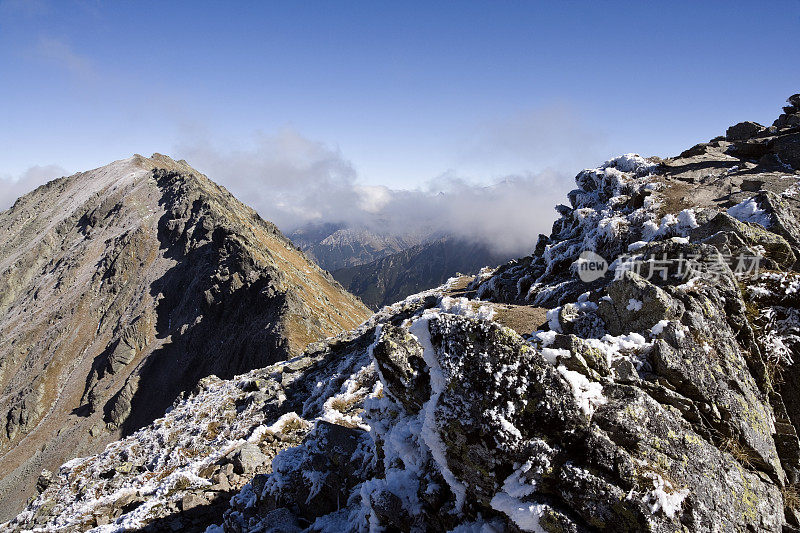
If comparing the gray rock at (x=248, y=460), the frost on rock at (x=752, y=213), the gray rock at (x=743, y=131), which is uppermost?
the gray rock at (x=743, y=131)

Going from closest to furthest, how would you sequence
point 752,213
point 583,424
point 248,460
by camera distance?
1. point 583,424
2. point 752,213
3. point 248,460

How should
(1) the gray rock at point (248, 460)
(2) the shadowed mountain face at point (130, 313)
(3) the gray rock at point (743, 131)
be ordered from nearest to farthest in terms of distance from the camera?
(1) the gray rock at point (248, 460)
(3) the gray rock at point (743, 131)
(2) the shadowed mountain face at point (130, 313)

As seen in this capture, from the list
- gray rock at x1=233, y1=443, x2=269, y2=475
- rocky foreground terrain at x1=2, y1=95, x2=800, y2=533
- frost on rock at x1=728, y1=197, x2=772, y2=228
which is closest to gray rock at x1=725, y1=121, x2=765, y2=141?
frost on rock at x1=728, y1=197, x2=772, y2=228

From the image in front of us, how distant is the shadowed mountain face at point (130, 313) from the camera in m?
80.7

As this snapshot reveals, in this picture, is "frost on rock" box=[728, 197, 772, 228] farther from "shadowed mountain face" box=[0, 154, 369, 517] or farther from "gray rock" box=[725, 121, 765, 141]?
"shadowed mountain face" box=[0, 154, 369, 517]

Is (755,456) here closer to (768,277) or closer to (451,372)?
(768,277)

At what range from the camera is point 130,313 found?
4200 inches

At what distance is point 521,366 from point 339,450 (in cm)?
1231

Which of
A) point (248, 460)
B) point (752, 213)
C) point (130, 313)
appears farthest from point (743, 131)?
point (130, 313)

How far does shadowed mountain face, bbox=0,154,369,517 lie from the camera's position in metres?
80.7

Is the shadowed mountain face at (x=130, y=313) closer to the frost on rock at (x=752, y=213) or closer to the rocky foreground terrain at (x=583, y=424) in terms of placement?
the rocky foreground terrain at (x=583, y=424)

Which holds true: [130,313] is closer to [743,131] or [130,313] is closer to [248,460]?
[248,460]

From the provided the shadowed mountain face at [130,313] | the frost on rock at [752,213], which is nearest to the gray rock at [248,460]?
the frost on rock at [752,213]

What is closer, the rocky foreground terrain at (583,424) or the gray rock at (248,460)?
the rocky foreground terrain at (583,424)
